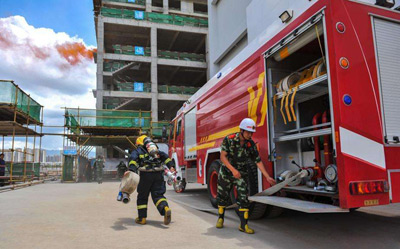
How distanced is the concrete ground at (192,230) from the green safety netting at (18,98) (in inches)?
296

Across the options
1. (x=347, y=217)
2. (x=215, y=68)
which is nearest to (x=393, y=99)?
(x=347, y=217)

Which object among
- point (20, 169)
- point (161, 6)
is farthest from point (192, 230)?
point (161, 6)

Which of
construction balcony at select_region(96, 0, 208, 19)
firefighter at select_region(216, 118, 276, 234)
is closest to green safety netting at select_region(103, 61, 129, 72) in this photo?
construction balcony at select_region(96, 0, 208, 19)

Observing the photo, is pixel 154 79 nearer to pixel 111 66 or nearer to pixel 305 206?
pixel 111 66

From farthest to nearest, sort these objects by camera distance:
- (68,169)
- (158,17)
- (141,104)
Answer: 1. (141,104)
2. (158,17)
3. (68,169)

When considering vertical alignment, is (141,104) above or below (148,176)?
above

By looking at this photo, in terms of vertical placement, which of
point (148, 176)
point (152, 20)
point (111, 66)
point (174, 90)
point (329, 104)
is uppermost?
point (152, 20)

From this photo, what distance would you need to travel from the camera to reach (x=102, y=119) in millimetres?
19547

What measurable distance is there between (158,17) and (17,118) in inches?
850

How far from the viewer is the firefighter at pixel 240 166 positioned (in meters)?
4.45

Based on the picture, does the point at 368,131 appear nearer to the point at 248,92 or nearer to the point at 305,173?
the point at 305,173

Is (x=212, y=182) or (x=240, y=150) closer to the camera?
(x=240, y=150)

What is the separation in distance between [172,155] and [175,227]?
6.09 metres

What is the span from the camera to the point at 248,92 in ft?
17.7
